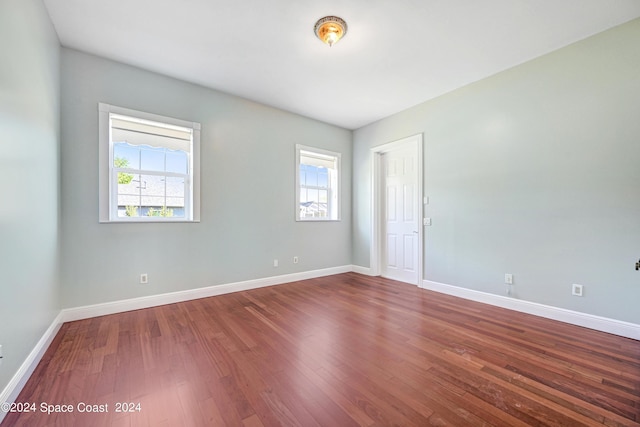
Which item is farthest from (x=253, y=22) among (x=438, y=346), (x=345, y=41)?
(x=438, y=346)

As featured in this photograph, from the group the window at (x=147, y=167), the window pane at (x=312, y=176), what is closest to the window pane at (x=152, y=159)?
the window at (x=147, y=167)

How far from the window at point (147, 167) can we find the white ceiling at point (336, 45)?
67 centimetres

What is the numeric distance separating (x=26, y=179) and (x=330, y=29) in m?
2.72

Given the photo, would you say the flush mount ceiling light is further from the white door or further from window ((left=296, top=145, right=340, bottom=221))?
the white door

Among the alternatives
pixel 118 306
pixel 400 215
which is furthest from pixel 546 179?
pixel 118 306

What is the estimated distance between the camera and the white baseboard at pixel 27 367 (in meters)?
1.50

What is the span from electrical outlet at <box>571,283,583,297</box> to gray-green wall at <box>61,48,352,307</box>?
11.0ft

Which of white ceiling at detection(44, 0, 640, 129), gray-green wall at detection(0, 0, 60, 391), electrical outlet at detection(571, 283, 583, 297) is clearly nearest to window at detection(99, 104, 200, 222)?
gray-green wall at detection(0, 0, 60, 391)

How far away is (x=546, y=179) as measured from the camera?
114 inches

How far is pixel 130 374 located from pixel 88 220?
189 centimetres

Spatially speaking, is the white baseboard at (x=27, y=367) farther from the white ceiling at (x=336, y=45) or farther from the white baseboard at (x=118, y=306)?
the white ceiling at (x=336, y=45)

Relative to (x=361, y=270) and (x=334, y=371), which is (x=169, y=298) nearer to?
(x=334, y=371)

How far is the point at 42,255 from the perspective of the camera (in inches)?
85.1

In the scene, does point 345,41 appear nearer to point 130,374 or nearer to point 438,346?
point 438,346
